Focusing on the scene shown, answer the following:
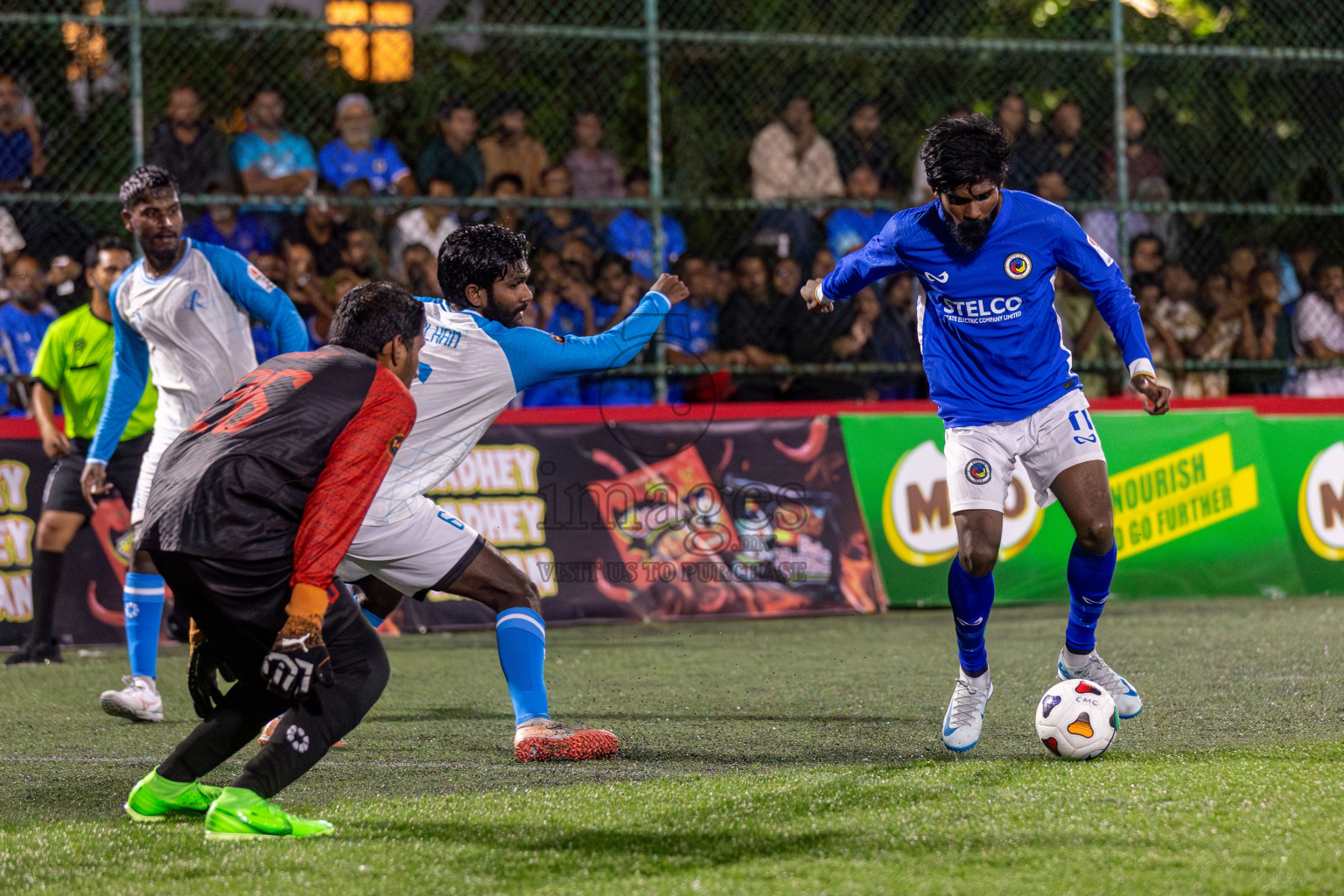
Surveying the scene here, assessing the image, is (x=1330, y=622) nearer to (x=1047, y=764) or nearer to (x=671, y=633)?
(x=671, y=633)

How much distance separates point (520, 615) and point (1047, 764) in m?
1.85

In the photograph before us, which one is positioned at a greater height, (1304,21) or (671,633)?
(1304,21)

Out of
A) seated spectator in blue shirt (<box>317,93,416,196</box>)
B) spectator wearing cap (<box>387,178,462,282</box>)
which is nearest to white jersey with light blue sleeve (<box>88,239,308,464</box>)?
spectator wearing cap (<box>387,178,462,282</box>)

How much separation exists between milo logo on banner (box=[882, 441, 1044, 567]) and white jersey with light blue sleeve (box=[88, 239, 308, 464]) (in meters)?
5.23

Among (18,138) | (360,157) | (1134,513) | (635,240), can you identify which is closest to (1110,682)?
(1134,513)

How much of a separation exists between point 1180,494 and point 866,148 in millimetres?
3688

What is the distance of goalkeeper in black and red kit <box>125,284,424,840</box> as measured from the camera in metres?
3.78

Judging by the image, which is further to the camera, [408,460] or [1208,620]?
[1208,620]

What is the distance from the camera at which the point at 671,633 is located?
9875 millimetres

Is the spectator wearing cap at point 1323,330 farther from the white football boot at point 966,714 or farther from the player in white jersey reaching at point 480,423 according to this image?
the player in white jersey reaching at point 480,423

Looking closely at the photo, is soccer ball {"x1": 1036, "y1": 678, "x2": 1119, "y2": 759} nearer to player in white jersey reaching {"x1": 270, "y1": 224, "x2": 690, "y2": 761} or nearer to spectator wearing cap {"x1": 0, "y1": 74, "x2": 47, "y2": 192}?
player in white jersey reaching {"x1": 270, "y1": 224, "x2": 690, "y2": 761}

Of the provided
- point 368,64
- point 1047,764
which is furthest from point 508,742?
point 368,64

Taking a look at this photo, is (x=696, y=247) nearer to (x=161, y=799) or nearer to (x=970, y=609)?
(x=970, y=609)

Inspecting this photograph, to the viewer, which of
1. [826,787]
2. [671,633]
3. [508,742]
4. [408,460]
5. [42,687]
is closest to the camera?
[826,787]
